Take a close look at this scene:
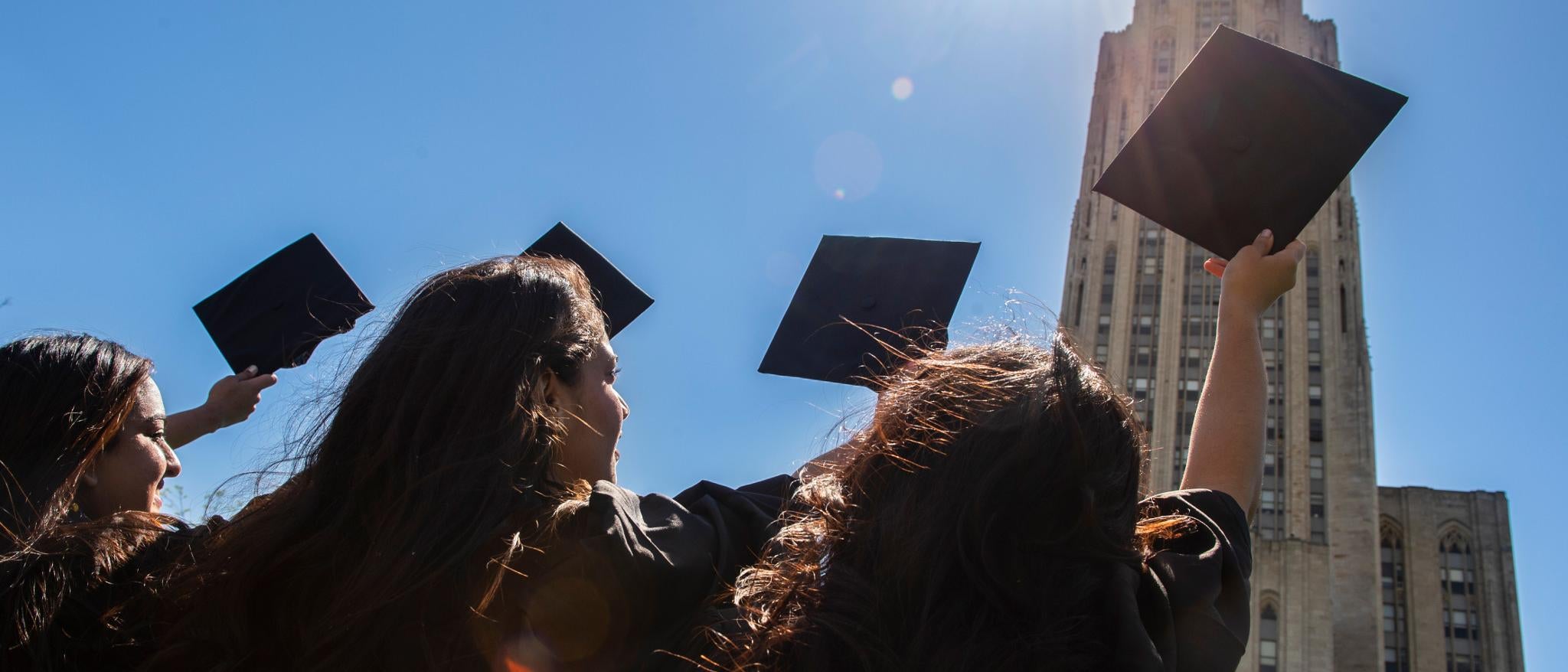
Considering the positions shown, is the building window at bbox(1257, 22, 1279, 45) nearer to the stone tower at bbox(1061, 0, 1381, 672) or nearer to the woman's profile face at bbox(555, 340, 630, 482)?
the stone tower at bbox(1061, 0, 1381, 672)

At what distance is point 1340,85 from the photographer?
9.21 ft

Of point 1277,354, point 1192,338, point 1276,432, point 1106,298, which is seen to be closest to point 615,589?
point 1276,432

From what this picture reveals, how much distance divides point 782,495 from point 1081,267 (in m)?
47.6

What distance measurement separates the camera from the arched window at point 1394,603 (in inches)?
2117

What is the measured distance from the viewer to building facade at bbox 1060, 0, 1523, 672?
41.6 m

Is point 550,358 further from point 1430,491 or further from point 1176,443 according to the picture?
point 1430,491

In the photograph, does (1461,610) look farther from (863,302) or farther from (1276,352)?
(863,302)

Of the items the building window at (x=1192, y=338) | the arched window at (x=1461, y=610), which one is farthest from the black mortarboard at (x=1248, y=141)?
the arched window at (x=1461, y=610)

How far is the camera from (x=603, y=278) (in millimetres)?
3697

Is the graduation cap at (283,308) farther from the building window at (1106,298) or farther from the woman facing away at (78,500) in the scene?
the building window at (1106,298)

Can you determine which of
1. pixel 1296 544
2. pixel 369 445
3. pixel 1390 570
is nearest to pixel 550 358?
pixel 369 445

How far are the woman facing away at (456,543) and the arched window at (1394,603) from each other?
58.4 metres

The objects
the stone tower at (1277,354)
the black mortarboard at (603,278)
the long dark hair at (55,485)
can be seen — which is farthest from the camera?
the stone tower at (1277,354)

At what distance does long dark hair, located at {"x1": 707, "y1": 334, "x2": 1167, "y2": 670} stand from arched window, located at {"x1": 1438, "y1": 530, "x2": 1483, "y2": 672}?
197 feet
